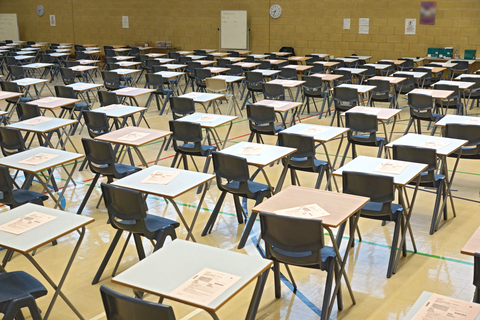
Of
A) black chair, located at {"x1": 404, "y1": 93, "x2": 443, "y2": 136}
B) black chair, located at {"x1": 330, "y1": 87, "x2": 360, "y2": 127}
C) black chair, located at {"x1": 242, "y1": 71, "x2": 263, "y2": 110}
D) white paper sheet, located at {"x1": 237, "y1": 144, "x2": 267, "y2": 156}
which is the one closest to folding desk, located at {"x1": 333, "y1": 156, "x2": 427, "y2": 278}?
white paper sheet, located at {"x1": 237, "y1": 144, "x2": 267, "y2": 156}

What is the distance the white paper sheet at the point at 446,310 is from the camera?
218 cm

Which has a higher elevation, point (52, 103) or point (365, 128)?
point (52, 103)

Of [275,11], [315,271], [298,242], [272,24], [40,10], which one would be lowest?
[315,271]

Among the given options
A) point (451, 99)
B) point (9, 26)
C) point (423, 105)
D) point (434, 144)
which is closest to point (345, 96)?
point (423, 105)

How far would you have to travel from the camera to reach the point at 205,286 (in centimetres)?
238

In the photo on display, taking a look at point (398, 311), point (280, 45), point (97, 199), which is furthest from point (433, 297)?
point (280, 45)

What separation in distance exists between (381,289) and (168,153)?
4.59m

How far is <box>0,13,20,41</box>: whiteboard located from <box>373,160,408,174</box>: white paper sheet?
22259 millimetres

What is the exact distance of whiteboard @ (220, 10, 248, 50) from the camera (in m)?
17.5

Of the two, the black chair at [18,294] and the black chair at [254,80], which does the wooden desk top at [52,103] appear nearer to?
the black chair at [254,80]

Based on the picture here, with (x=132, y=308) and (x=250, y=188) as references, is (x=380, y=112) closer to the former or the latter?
(x=250, y=188)

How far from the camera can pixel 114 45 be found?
20641 millimetres

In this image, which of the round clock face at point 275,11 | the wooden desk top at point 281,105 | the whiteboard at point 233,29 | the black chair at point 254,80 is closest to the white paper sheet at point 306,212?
the wooden desk top at point 281,105

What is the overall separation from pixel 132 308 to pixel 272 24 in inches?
624
